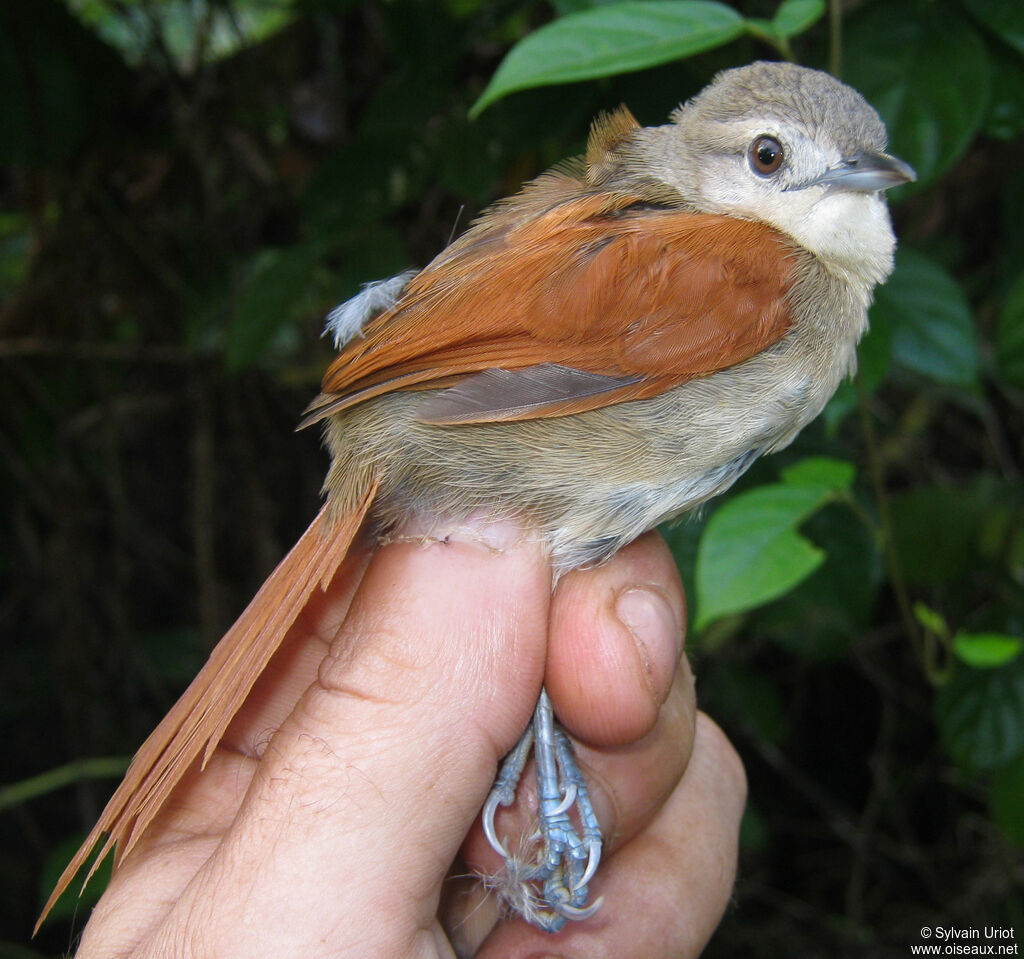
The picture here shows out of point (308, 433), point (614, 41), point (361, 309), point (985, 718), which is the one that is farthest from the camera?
point (308, 433)

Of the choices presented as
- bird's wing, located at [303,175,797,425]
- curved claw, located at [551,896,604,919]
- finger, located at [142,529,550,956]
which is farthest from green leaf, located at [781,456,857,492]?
curved claw, located at [551,896,604,919]

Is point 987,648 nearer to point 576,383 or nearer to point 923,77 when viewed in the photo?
point 576,383

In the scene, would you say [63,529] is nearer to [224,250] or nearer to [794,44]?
[224,250]

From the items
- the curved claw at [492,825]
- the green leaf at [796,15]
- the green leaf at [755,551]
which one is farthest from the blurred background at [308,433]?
the curved claw at [492,825]

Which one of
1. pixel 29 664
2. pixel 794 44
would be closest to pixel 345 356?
pixel 794 44

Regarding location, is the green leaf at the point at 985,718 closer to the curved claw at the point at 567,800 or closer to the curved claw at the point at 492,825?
the curved claw at the point at 567,800

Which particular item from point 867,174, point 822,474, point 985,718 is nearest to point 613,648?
point 822,474
